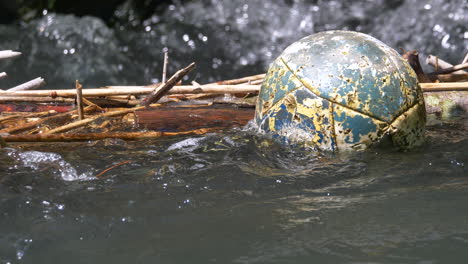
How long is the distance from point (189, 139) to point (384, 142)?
1548 mm

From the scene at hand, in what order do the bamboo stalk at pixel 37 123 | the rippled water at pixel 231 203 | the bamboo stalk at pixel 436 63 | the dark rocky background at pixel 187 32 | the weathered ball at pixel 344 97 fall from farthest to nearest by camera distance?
the dark rocky background at pixel 187 32 < the bamboo stalk at pixel 436 63 < the bamboo stalk at pixel 37 123 < the weathered ball at pixel 344 97 < the rippled water at pixel 231 203

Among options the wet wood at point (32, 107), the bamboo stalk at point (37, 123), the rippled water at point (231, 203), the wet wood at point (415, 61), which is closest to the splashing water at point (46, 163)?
the rippled water at point (231, 203)

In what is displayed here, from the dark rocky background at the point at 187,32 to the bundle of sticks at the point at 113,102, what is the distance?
4.43 m

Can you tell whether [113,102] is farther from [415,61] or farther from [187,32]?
[187,32]

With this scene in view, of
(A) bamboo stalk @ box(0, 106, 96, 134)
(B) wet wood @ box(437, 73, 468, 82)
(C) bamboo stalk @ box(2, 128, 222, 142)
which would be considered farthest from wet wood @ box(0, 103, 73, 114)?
(B) wet wood @ box(437, 73, 468, 82)

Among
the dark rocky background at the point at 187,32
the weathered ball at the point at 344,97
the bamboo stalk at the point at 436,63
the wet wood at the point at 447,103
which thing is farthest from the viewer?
the dark rocky background at the point at 187,32

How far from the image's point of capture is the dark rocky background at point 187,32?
10953 mm

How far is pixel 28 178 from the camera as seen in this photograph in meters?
3.87

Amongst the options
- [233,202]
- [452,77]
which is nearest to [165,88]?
[233,202]

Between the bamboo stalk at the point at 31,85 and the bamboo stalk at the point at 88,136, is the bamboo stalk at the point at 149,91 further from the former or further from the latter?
the bamboo stalk at the point at 88,136

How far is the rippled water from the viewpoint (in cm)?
284

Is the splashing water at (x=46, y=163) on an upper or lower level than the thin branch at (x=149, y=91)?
lower

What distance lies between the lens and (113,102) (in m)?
6.21

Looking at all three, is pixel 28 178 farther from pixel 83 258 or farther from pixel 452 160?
pixel 452 160
